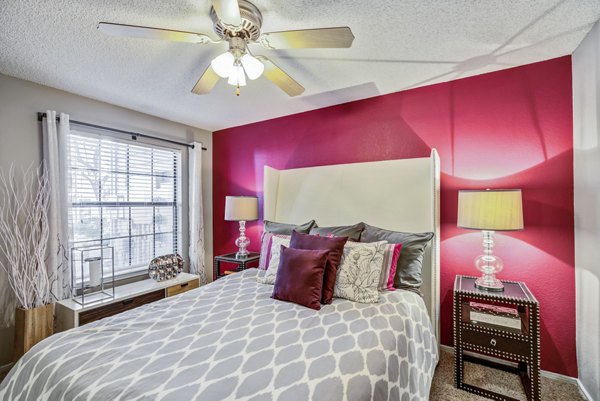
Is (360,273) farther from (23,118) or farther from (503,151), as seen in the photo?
(23,118)

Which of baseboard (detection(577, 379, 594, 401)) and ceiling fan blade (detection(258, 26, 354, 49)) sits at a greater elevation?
ceiling fan blade (detection(258, 26, 354, 49))

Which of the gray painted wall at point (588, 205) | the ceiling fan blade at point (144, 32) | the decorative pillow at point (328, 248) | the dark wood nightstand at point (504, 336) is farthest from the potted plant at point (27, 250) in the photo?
the gray painted wall at point (588, 205)

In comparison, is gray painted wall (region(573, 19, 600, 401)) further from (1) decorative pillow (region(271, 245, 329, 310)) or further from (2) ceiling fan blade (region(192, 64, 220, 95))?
(2) ceiling fan blade (region(192, 64, 220, 95))

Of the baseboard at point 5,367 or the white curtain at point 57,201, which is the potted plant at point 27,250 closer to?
the white curtain at point 57,201

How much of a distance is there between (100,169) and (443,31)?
331 cm

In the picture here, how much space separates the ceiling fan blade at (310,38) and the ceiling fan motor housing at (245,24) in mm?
87

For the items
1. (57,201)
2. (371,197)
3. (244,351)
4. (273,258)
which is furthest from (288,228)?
(57,201)

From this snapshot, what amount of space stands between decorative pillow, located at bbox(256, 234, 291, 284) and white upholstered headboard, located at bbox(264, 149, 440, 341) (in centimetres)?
64

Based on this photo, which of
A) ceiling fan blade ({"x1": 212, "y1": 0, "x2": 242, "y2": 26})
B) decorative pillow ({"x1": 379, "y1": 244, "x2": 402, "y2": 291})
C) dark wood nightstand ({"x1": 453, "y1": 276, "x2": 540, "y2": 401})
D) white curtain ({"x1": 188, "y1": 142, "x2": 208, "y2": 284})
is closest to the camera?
ceiling fan blade ({"x1": 212, "y1": 0, "x2": 242, "y2": 26})

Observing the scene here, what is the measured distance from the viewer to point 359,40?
1837 mm

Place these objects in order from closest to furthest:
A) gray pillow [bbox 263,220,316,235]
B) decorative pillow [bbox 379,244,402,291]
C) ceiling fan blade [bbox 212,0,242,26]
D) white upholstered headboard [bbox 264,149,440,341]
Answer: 1. ceiling fan blade [bbox 212,0,242,26]
2. decorative pillow [bbox 379,244,402,291]
3. white upholstered headboard [bbox 264,149,440,341]
4. gray pillow [bbox 263,220,316,235]

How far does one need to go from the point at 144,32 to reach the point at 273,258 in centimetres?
169

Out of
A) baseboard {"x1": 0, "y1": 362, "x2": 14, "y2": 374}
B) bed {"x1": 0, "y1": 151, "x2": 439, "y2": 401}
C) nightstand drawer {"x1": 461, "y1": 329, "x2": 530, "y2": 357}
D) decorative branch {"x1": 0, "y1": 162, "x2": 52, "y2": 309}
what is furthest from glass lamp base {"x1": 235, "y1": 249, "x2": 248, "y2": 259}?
nightstand drawer {"x1": 461, "y1": 329, "x2": 530, "y2": 357}

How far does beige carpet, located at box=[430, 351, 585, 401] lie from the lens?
188 cm
